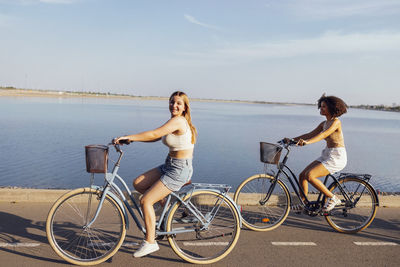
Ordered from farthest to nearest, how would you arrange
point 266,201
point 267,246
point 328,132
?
point 266,201
point 328,132
point 267,246

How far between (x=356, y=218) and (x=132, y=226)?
327cm

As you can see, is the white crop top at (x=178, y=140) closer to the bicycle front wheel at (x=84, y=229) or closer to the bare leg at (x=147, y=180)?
the bare leg at (x=147, y=180)

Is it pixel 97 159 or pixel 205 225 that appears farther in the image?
pixel 205 225

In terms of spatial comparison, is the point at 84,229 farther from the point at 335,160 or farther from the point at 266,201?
the point at 335,160

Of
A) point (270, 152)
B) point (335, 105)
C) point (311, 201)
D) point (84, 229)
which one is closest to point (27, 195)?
point (84, 229)

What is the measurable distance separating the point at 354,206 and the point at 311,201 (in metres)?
0.61

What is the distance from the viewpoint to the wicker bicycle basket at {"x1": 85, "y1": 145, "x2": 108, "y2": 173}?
3.40 metres

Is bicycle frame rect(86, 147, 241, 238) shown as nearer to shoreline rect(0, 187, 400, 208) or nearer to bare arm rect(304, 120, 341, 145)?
bare arm rect(304, 120, 341, 145)

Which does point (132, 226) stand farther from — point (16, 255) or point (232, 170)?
point (232, 170)

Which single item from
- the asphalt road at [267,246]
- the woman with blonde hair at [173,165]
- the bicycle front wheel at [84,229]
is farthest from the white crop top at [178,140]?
the asphalt road at [267,246]

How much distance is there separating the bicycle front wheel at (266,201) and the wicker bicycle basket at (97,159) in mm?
2063

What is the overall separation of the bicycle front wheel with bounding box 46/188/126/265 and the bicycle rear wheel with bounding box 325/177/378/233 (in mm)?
2916

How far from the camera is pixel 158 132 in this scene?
3.45 meters

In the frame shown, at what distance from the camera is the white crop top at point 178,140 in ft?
11.8
